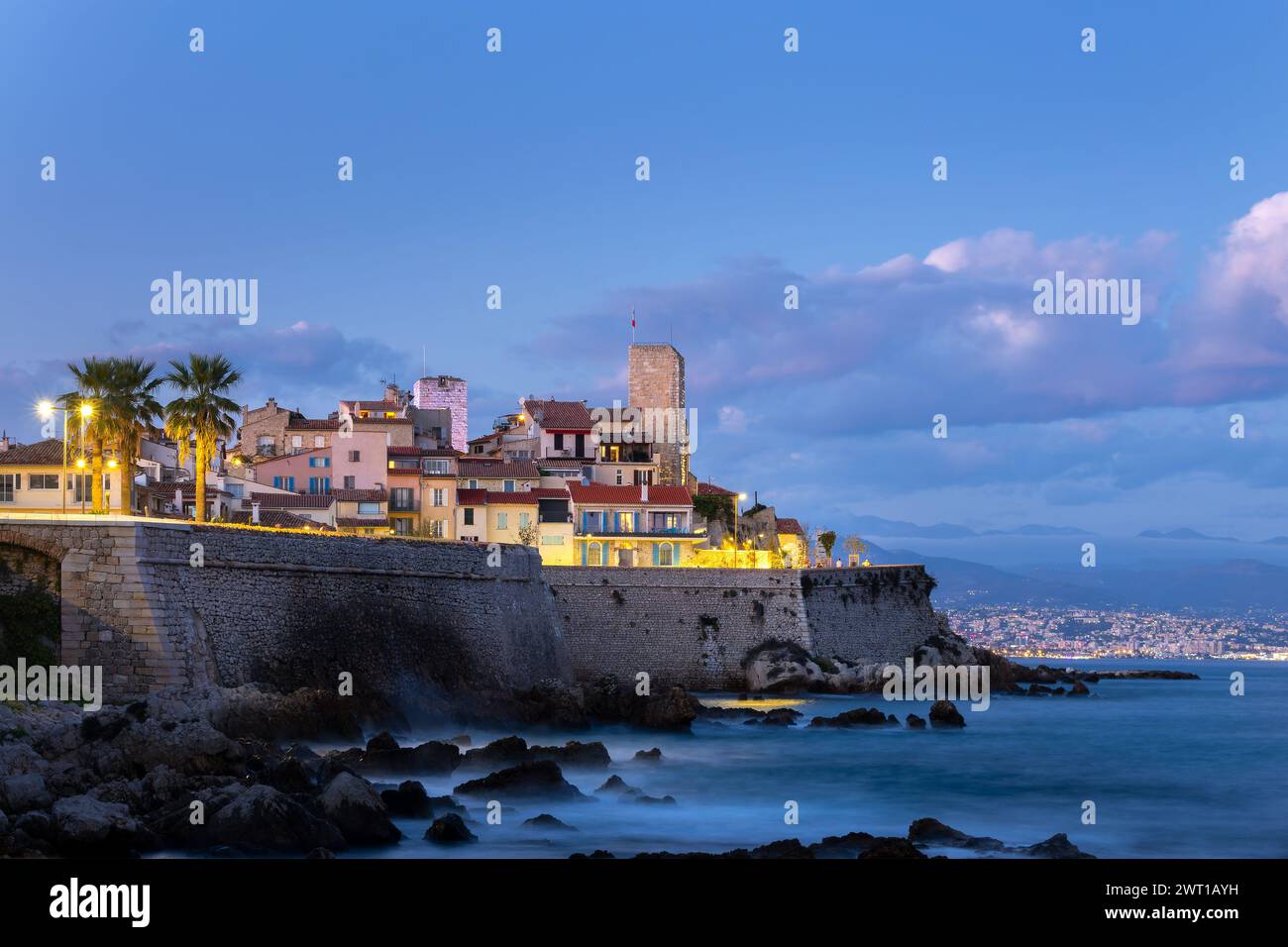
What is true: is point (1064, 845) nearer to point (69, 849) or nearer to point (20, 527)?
point (69, 849)

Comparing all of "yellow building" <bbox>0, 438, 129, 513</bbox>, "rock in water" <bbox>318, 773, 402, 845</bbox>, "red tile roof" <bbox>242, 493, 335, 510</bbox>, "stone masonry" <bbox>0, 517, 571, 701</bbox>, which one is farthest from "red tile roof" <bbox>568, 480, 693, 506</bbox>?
"rock in water" <bbox>318, 773, 402, 845</bbox>

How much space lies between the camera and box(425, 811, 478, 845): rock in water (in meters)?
26.0

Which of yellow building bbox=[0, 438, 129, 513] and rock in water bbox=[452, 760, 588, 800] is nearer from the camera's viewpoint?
rock in water bbox=[452, 760, 588, 800]

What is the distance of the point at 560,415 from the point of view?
84.6 meters

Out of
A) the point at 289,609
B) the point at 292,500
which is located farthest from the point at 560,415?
the point at 289,609

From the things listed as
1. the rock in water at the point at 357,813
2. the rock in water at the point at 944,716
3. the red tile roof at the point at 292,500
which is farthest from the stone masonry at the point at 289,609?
the rock in water at the point at 944,716

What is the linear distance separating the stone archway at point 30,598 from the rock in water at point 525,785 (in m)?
10.3

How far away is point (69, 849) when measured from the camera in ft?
72.0

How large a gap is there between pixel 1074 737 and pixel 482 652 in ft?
70.3

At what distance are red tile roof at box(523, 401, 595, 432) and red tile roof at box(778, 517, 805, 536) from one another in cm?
1385

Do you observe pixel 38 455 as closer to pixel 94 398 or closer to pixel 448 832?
pixel 94 398

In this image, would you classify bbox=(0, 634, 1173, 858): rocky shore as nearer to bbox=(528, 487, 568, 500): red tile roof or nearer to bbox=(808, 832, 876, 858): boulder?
bbox=(808, 832, 876, 858): boulder

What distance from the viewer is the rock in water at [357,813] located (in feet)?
82.5

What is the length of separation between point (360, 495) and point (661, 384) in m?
24.5
